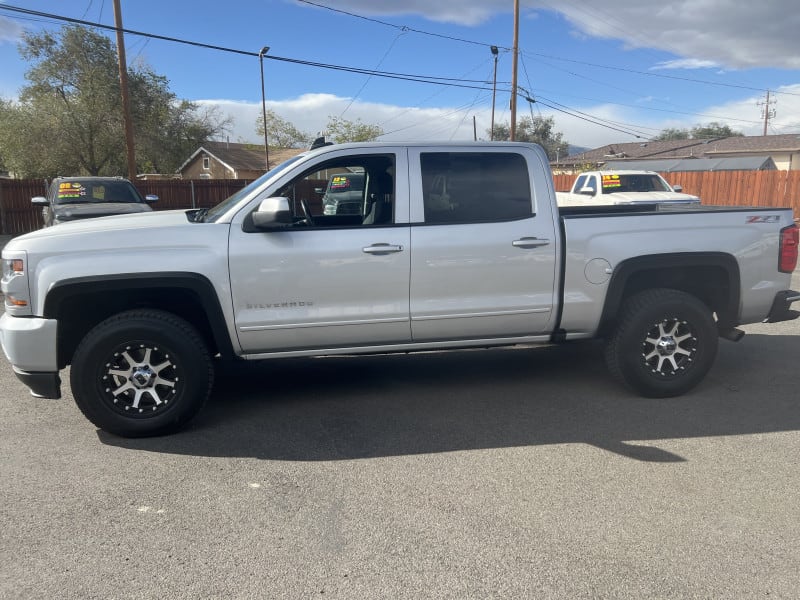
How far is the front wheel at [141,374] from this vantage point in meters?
4.09

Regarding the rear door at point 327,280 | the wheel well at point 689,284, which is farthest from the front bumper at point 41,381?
the wheel well at point 689,284

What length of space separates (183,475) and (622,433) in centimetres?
289

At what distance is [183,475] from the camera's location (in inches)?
147

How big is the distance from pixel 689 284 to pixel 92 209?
1009 centimetres

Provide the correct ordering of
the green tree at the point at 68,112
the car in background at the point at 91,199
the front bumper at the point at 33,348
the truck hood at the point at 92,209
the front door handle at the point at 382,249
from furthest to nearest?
the green tree at the point at 68,112 < the car in background at the point at 91,199 < the truck hood at the point at 92,209 < the front door handle at the point at 382,249 < the front bumper at the point at 33,348

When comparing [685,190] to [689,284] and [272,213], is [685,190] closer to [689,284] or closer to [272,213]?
[689,284]

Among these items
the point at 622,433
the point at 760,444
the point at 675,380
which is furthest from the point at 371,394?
the point at 760,444

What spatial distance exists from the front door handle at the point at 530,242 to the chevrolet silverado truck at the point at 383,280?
0.03ft

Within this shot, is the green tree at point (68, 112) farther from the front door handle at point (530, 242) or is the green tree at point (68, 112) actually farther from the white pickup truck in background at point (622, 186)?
the front door handle at point (530, 242)

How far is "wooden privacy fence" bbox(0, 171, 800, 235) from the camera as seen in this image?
20094 mm

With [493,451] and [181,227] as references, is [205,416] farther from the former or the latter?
[493,451]

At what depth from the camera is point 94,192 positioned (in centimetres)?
1219

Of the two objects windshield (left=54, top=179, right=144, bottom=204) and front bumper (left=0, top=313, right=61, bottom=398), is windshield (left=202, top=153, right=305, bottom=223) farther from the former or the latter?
windshield (left=54, top=179, right=144, bottom=204)

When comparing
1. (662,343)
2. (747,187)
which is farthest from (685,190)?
(662,343)
